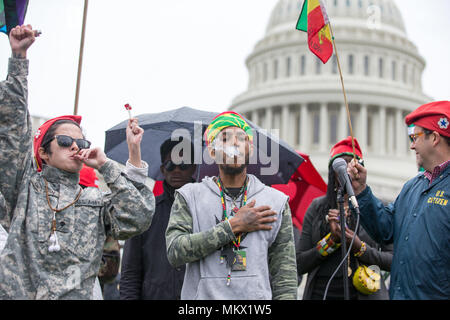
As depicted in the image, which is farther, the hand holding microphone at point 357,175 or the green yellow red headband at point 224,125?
the hand holding microphone at point 357,175

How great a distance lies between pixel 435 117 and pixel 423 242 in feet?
2.72

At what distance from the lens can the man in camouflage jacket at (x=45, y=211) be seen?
9.07 feet

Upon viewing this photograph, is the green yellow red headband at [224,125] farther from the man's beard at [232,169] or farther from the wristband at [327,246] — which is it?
the wristband at [327,246]

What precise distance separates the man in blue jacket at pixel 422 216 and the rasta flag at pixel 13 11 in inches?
96.7

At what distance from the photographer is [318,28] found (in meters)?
5.09

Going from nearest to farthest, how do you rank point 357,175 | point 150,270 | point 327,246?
point 357,175, point 150,270, point 327,246

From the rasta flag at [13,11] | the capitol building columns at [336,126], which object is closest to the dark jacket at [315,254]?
the rasta flag at [13,11]

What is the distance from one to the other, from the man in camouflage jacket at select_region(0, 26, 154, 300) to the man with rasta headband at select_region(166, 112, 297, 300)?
29 centimetres

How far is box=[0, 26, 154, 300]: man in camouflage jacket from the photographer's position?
277 centimetres

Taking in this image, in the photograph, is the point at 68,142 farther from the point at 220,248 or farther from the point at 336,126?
the point at 336,126

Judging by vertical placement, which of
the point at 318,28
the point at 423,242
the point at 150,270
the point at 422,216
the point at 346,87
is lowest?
the point at 150,270

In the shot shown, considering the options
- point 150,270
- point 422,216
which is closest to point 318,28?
point 422,216

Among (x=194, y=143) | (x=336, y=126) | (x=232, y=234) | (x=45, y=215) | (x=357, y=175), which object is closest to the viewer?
(x=45, y=215)
